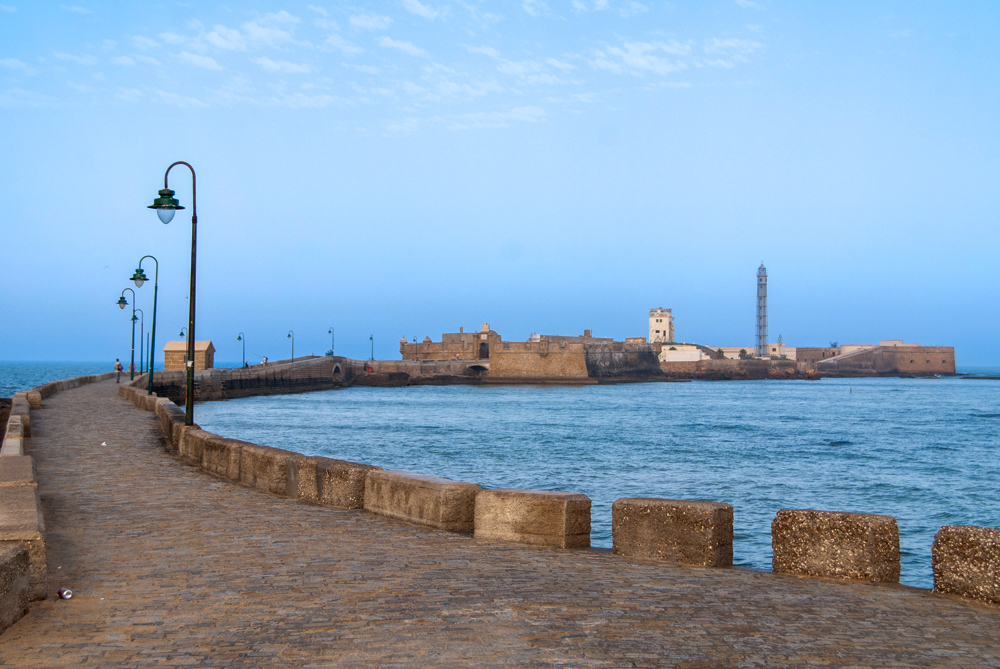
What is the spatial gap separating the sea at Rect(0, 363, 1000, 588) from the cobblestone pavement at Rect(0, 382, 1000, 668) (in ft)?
18.1

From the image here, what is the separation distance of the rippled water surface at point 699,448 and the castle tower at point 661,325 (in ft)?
232

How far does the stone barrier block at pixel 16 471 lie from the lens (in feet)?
21.2

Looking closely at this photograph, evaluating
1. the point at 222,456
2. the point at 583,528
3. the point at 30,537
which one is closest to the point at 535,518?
the point at 583,528

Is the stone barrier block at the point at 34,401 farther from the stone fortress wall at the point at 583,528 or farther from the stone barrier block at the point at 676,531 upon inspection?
the stone barrier block at the point at 676,531

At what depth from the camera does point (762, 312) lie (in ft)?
411

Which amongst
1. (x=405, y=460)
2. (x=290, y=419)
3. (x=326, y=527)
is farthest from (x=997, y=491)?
(x=290, y=419)

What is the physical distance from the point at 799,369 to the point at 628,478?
97.2m

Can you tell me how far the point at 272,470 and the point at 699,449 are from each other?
2243 cm

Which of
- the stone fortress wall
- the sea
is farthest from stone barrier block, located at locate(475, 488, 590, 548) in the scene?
the sea

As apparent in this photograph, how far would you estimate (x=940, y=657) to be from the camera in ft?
13.1

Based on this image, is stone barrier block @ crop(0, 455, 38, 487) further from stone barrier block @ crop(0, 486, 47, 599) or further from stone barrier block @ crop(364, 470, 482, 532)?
stone barrier block @ crop(364, 470, 482, 532)

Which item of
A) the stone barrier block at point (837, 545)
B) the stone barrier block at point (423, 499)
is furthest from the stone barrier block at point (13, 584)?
the stone barrier block at point (837, 545)

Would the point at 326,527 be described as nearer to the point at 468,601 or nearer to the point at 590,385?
the point at 468,601

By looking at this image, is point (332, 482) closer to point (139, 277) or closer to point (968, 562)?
point (968, 562)
